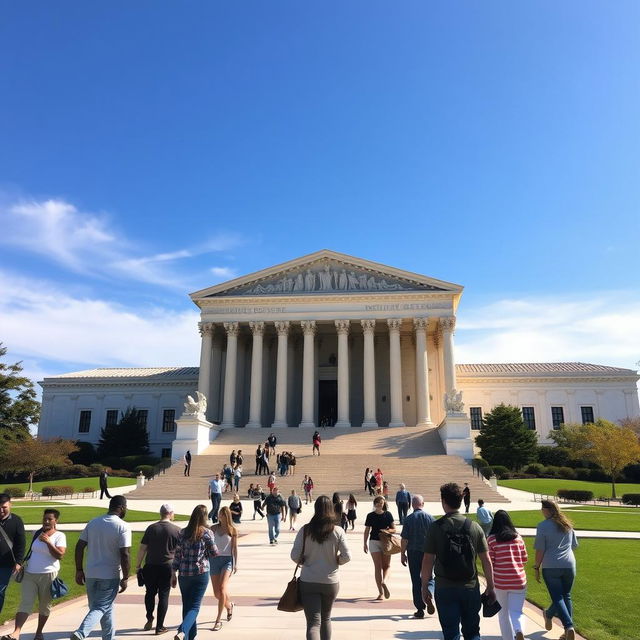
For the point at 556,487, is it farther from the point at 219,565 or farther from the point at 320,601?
the point at 320,601

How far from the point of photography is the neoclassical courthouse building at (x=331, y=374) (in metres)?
55.6

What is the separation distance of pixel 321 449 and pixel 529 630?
3724 centimetres

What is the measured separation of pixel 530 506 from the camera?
29.1 meters

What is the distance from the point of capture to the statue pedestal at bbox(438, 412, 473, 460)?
42.1 meters

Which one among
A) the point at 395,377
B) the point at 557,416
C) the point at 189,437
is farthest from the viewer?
the point at 557,416

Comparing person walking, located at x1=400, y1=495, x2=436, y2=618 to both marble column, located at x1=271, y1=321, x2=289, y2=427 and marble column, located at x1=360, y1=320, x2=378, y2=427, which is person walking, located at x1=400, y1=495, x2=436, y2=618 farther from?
marble column, located at x1=271, y1=321, x2=289, y2=427

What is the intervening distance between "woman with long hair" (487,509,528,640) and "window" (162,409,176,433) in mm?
63832

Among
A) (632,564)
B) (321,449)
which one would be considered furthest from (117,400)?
(632,564)

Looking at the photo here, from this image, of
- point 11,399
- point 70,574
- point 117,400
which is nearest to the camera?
point 70,574

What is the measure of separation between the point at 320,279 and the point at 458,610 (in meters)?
52.3

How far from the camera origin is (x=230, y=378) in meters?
56.1

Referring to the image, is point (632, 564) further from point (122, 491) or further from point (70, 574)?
point (122, 491)

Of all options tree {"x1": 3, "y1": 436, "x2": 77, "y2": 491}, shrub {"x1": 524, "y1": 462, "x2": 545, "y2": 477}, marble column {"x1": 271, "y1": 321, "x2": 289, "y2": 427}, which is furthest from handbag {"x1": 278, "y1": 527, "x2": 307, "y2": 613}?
marble column {"x1": 271, "y1": 321, "x2": 289, "y2": 427}

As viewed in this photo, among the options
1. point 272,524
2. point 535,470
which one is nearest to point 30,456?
point 272,524
